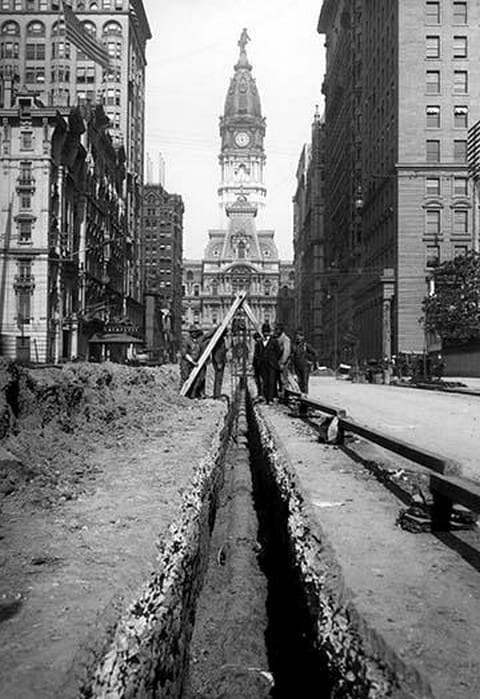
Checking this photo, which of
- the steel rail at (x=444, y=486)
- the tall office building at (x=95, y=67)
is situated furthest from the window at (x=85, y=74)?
the steel rail at (x=444, y=486)

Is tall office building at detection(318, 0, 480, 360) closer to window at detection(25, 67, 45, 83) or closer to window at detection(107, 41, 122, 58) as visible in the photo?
window at detection(107, 41, 122, 58)

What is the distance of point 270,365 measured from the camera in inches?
741

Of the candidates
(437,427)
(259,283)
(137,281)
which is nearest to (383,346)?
(137,281)

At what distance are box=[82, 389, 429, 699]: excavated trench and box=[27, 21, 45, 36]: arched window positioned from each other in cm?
6267

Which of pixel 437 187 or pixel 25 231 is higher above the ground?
pixel 437 187

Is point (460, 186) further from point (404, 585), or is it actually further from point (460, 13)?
point (404, 585)

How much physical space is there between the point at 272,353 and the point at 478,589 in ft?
48.4

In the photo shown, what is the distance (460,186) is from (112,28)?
40318mm

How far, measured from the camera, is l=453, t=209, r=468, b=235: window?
5691 cm

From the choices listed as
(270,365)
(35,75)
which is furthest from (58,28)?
(270,365)

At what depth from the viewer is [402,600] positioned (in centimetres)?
361

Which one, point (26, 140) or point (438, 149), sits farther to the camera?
point (438, 149)

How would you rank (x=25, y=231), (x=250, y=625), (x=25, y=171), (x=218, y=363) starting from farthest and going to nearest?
(x=25, y=171) → (x=25, y=231) → (x=218, y=363) → (x=250, y=625)

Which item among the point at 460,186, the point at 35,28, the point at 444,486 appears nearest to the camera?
the point at 444,486
